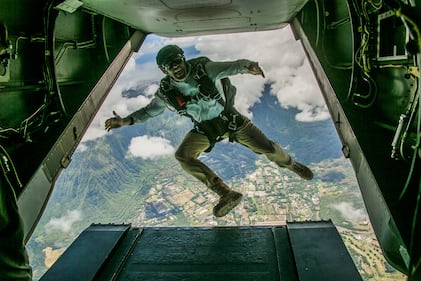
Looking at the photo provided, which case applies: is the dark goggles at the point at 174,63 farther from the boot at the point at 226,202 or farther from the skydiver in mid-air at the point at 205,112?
the boot at the point at 226,202

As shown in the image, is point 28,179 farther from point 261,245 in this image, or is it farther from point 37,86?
point 261,245

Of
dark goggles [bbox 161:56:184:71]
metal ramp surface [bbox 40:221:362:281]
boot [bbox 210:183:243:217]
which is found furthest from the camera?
boot [bbox 210:183:243:217]

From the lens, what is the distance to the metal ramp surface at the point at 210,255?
10.0 ft

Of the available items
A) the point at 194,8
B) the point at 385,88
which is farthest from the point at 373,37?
the point at 194,8

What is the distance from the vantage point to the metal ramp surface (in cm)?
305

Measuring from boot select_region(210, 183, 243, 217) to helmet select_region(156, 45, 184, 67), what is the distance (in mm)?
1733

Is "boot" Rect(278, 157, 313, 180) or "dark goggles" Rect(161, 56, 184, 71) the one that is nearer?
"dark goggles" Rect(161, 56, 184, 71)

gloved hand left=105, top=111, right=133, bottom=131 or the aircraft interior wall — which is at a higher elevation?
the aircraft interior wall

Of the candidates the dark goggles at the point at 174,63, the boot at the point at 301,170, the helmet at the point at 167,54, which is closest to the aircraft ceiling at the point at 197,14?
the helmet at the point at 167,54

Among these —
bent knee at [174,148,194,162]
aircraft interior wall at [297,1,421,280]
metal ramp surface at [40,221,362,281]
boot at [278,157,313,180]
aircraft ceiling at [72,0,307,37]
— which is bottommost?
boot at [278,157,313,180]

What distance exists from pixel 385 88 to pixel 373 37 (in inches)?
18.0

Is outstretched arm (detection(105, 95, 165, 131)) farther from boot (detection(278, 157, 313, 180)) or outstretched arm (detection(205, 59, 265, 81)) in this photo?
boot (detection(278, 157, 313, 180))

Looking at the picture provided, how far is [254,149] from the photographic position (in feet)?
17.8

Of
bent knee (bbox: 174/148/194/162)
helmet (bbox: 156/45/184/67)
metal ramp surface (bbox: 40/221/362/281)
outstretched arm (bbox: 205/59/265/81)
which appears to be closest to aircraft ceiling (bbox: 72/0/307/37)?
helmet (bbox: 156/45/184/67)
